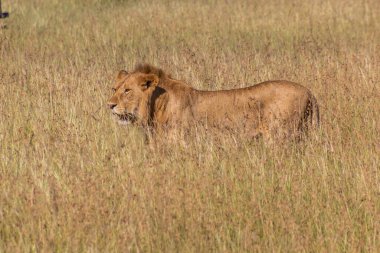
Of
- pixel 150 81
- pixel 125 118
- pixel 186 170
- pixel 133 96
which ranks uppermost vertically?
pixel 150 81

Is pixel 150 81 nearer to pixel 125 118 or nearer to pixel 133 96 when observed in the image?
pixel 133 96

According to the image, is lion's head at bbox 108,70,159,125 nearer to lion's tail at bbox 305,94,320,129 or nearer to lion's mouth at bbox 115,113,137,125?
lion's mouth at bbox 115,113,137,125

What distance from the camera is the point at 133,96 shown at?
23.9 ft

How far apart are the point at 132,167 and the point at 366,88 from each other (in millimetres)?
3702

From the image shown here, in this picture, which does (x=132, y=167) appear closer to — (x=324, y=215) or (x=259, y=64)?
(x=324, y=215)

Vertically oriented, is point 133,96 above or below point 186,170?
above

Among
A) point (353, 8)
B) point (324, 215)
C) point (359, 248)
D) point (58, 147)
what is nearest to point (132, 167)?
point (58, 147)

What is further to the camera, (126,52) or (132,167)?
(126,52)

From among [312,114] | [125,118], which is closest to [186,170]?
[125,118]

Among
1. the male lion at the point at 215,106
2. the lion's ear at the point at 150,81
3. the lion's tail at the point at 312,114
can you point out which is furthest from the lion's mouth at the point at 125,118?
the lion's tail at the point at 312,114

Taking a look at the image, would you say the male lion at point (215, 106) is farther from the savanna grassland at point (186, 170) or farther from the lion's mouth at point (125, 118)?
the savanna grassland at point (186, 170)

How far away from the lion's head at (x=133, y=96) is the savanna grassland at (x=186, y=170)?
0.44 feet

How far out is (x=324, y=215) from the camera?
5328mm

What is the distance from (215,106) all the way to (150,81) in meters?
0.61
